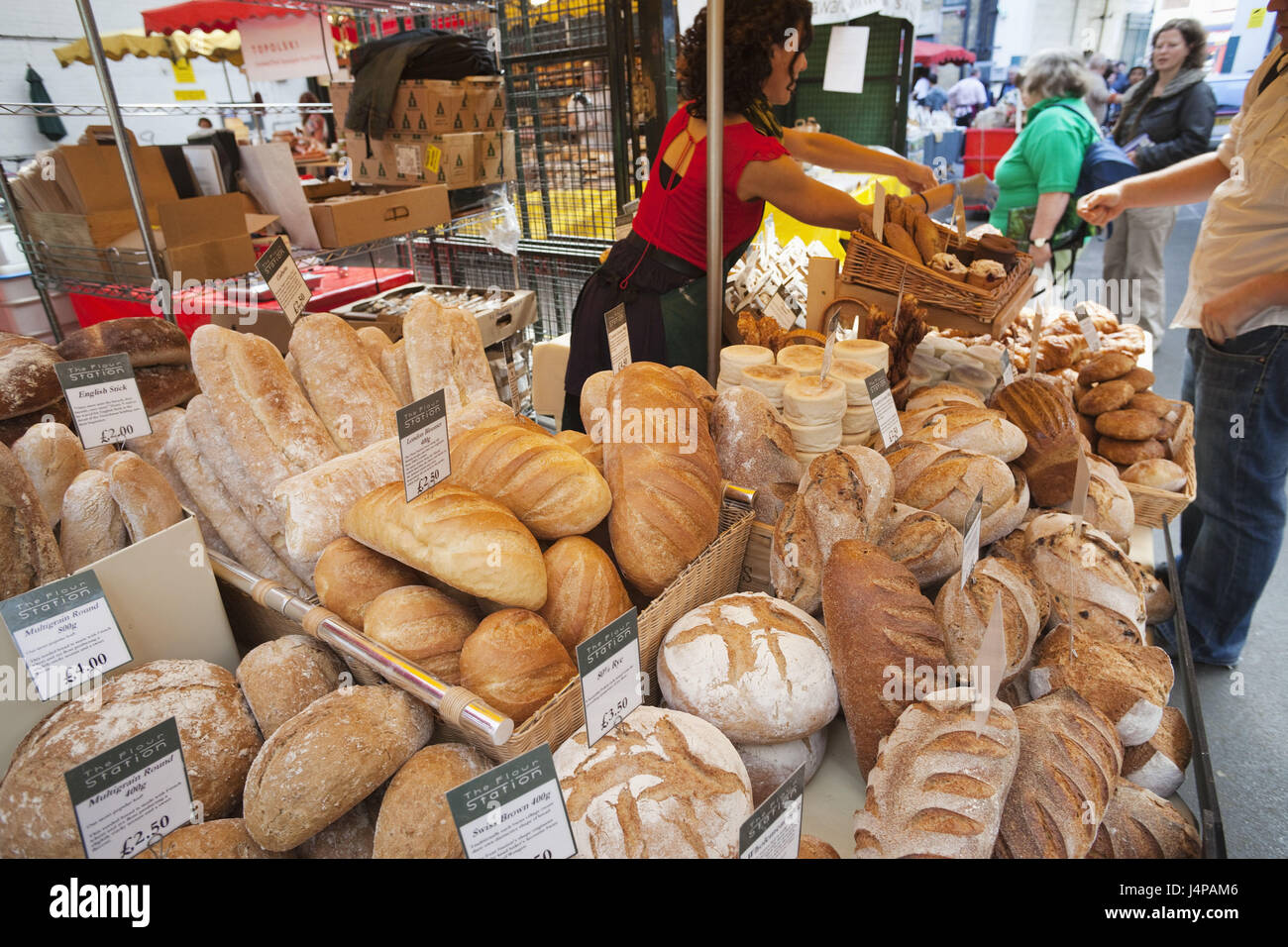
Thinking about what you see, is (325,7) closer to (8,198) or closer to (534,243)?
(534,243)

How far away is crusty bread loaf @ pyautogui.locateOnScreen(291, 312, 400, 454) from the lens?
1.61m

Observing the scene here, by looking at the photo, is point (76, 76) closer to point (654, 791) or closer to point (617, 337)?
point (617, 337)

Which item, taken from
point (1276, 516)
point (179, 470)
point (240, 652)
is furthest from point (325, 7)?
point (1276, 516)

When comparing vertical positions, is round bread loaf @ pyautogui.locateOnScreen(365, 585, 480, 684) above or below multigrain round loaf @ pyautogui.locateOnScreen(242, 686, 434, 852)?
above

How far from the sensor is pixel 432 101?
3732 millimetres

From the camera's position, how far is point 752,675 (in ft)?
3.81

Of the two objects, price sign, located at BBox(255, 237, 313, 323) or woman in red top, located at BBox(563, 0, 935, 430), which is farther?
woman in red top, located at BBox(563, 0, 935, 430)

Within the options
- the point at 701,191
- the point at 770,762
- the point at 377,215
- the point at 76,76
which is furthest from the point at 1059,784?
the point at 76,76

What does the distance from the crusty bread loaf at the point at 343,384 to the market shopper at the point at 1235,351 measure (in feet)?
8.18

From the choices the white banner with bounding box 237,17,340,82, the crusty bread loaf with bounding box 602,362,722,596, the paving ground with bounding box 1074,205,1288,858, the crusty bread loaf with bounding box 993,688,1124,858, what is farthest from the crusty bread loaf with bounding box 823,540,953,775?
the white banner with bounding box 237,17,340,82

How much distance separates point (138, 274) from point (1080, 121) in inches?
202

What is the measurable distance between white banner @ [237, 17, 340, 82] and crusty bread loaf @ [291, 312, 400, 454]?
311cm

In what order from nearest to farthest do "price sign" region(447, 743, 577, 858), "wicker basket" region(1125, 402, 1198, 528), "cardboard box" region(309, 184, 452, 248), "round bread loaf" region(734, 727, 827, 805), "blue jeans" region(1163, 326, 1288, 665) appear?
"price sign" region(447, 743, 577, 858) < "round bread loaf" region(734, 727, 827, 805) < "wicker basket" region(1125, 402, 1198, 528) < "blue jeans" region(1163, 326, 1288, 665) < "cardboard box" region(309, 184, 452, 248)

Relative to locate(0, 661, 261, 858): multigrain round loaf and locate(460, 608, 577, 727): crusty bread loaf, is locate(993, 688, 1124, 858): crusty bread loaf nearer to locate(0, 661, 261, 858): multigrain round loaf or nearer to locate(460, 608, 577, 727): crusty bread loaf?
locate(460, 608, 577, 727): crusty bread loaf
